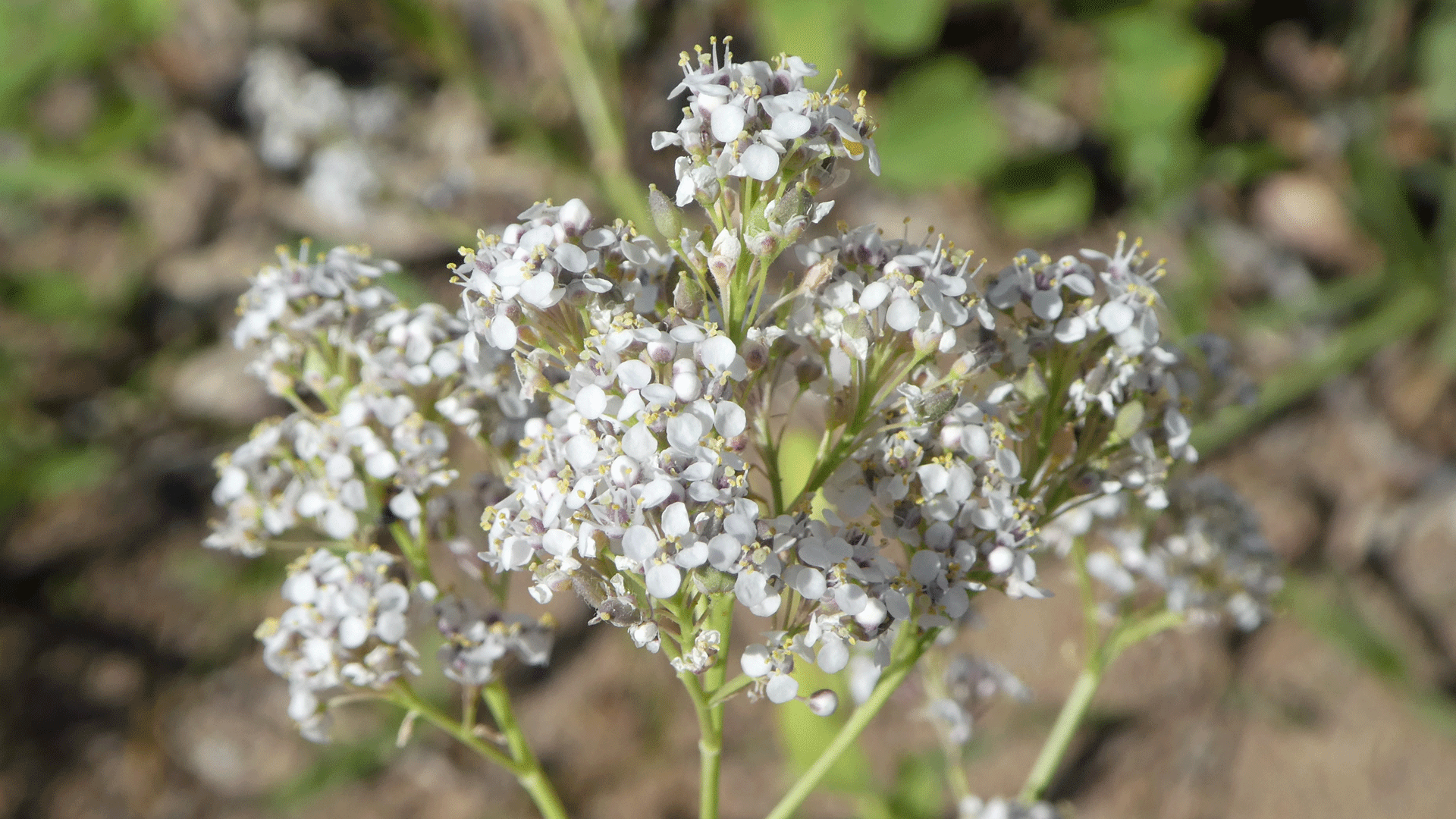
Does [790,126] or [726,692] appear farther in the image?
[726,692]

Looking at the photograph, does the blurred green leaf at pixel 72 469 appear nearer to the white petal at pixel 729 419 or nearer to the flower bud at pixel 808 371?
the flower bud at pixel 808 371

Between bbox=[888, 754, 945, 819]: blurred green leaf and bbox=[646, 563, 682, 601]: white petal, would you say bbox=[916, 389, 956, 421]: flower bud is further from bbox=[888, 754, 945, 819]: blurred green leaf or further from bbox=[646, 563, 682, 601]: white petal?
bbox=[888, 754, 945, 819]: blurred green leaf

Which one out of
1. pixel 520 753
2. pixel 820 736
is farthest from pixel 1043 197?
pixel 520 753

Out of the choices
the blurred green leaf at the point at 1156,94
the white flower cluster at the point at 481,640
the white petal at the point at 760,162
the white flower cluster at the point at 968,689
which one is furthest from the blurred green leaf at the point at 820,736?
the blurred green leaf at the point at 1156,94

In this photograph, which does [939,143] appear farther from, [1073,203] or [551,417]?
[551,417]

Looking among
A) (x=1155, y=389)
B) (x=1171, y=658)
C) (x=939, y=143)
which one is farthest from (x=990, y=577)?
(x=939, y=143)

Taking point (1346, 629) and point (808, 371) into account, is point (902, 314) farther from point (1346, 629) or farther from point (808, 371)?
point (1346, 629)

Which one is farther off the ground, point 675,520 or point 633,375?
point 633,375
